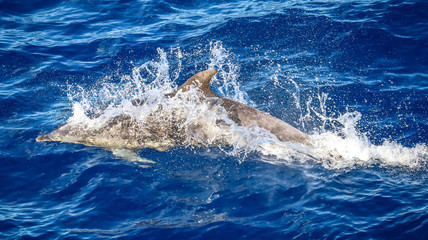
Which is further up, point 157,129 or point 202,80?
point 202,80

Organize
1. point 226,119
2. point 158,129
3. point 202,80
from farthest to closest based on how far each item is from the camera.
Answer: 1. point 158,129
2. point 226,119
3. point 202,80

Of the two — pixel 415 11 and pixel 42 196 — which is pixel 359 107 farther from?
pixel 42 196

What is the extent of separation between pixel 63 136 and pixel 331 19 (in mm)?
9662

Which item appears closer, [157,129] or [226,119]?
[226,119]

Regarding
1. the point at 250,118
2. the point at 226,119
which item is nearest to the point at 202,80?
the point at 226,119

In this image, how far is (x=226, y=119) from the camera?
838 centimetres

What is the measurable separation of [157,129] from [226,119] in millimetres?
1533

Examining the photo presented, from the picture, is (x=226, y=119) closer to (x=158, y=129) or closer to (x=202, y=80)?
(x=202, y=80)

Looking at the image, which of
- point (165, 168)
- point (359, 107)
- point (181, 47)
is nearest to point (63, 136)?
point (165, 168)

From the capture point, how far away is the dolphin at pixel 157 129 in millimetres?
8289

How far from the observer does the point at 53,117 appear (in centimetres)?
1009

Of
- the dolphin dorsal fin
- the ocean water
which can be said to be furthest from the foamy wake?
the dolphin dorsal fin

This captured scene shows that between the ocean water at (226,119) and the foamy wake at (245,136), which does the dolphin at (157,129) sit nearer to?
the foamy wake at (245,136)

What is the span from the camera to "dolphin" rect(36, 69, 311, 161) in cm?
829
